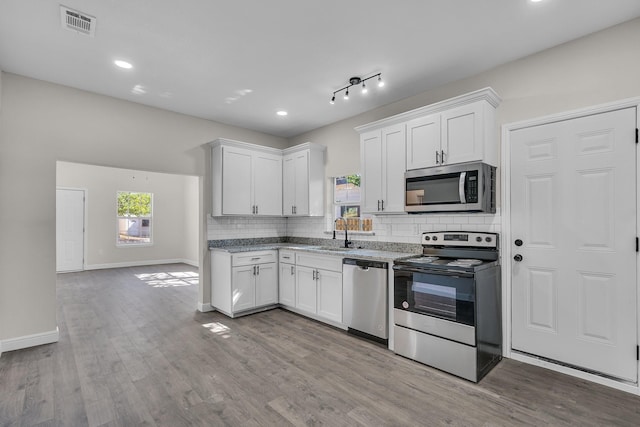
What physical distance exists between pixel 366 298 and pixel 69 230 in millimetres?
8053

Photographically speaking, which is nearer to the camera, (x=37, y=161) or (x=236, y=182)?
(x=37, y=161)

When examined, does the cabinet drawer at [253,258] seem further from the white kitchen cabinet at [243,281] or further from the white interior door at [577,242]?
the white interior door at [577,242]

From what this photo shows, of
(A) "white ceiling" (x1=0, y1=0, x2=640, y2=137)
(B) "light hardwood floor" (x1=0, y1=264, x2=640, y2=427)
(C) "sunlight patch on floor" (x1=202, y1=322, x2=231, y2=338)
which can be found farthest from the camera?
(C) "sunlight patch on floor" (x1=202, y1=322, x2=231, y2=338)

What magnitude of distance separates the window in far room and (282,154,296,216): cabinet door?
2.27 ft

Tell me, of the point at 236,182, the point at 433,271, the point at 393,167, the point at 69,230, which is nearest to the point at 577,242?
the point at 433,271

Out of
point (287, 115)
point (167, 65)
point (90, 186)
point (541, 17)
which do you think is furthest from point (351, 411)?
point (90, 186)

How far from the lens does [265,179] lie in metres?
5.03

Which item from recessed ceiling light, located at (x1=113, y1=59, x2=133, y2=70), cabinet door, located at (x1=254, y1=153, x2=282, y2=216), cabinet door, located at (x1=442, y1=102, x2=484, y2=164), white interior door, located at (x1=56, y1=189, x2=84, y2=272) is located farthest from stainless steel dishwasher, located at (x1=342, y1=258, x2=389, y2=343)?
white interior door, located at (x1=56, y1=189, x2=84, y2=272)

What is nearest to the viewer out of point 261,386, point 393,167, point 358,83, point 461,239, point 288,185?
point 261,386

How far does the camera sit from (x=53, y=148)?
3494 mm

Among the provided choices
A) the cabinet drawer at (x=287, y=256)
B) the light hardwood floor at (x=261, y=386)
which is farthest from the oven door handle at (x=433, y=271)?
the cabinet drawer at (x=287, y=256)

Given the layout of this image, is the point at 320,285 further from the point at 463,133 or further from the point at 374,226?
the point at 463,133

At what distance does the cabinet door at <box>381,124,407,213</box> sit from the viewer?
3539 millimetres

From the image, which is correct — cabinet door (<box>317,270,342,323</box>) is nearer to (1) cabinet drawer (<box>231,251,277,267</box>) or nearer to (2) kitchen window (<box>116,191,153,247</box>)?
(1) cabinet drawer (<box>231,251,277,267</box>)
